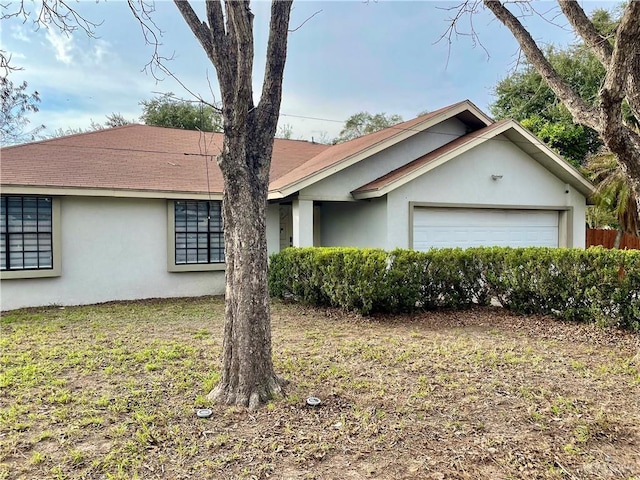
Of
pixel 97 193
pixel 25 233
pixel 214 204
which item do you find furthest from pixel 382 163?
pixel 25 233

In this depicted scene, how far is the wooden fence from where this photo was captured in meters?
16.7

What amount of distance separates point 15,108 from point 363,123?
29.0 metres

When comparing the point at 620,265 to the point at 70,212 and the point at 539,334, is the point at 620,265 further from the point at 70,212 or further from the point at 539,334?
the point at 70,212

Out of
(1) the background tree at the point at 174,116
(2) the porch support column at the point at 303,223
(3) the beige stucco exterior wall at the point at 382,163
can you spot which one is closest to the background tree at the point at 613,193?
(3) the beige stucco exterior wall at the point at 382,163

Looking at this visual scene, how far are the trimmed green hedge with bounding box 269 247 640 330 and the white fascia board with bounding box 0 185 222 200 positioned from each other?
349cm

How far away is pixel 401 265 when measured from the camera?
26.1ft

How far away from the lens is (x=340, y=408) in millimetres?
3963

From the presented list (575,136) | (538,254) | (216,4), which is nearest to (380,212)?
(538,254)

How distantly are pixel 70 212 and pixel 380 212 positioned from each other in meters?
7.33

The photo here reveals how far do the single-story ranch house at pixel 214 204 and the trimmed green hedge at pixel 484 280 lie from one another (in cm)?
200

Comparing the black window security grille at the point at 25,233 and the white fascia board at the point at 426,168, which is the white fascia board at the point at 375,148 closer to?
the white fascia board at the point at 426,168

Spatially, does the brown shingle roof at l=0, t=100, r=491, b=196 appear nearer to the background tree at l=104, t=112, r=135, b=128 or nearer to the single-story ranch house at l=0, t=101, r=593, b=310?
the single-story ranch house at l=0, t=101, r=593, b=310

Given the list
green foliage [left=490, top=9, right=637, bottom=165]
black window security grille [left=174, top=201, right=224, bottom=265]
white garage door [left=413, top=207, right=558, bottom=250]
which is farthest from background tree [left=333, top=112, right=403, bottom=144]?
black window security grille [left=174, top=201, right=224, bottom=265]

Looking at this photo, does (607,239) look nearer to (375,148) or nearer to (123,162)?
(375,148)
